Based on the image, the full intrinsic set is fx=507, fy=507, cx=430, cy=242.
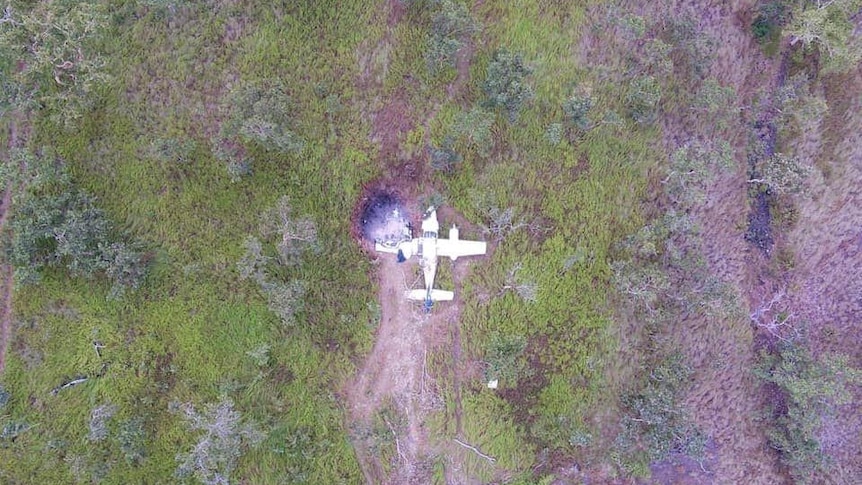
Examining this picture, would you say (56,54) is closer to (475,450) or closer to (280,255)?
(280,255)

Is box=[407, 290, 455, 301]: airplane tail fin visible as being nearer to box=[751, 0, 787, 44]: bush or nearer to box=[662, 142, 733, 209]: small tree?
box=[662, 142, 733, 209]: small tree

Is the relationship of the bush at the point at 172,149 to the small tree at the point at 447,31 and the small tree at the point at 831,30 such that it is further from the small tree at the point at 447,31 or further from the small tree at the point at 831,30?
the small tree at the point at 831,30

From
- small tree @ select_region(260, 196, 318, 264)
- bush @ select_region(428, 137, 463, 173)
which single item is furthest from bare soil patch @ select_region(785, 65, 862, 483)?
small tree @ select_region(260, 196, 318, 264)

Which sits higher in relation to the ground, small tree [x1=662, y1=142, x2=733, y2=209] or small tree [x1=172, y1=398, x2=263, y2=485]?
small tree [x1=662, y1=142, x2=733, y2=209]

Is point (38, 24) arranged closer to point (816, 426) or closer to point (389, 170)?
point (389, 170)

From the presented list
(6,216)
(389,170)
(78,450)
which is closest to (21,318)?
(6,216)

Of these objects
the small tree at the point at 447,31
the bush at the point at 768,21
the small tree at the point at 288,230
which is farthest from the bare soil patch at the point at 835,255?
the small tree at the point at 288,230
